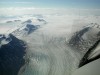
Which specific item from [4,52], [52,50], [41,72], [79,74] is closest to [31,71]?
[41,72]

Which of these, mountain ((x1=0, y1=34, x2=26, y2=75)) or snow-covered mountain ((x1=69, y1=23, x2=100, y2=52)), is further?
snow-covered mountain ((x1=69, y1=23, x2=100, y2=52))

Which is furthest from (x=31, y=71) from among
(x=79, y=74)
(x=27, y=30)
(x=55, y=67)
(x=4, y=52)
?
(x=27, y=30)

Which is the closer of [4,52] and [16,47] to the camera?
[4,52]

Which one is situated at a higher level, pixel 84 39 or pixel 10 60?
pixel 84 39

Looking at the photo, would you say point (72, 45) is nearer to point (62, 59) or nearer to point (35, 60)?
point (62, 59)

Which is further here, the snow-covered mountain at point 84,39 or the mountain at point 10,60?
the snow-covered mountain at point 84,39

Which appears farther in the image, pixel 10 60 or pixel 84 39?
pixel 84 39

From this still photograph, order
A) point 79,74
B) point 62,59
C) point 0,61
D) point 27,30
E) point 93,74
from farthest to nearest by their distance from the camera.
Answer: point 27,30, point 62,59, point 0,61, point 79,74, point 93,74

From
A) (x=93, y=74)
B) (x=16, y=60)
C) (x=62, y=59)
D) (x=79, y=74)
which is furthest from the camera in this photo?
(x=62, y=59)

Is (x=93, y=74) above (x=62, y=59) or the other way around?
above
